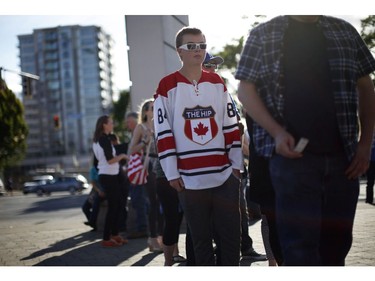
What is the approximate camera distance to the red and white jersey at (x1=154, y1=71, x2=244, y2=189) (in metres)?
3.35

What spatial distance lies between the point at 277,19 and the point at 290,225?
968 mm

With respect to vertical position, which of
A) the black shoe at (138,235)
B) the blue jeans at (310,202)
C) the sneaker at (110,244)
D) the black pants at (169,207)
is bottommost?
the black shoe at (138,235)

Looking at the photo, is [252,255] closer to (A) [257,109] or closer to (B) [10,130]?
(A) [257,109]

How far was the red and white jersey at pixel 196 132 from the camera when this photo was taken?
3.35m

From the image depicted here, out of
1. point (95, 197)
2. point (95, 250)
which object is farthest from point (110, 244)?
point (95, 197)

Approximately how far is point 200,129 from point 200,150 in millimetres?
125

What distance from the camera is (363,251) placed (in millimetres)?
4438

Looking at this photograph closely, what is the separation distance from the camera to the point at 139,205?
796cm

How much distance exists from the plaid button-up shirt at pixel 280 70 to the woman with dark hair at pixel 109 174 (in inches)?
176

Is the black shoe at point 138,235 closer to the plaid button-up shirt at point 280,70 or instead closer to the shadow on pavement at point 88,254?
the shadow on pavement at point 88,254

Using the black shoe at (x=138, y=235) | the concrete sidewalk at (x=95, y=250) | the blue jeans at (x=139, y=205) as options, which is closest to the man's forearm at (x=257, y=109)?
the concrete sidewalk at (x=95, y=250)

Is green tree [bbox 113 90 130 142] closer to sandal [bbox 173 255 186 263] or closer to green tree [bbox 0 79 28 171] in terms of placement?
green tree [bbox 0 79 28 171]
